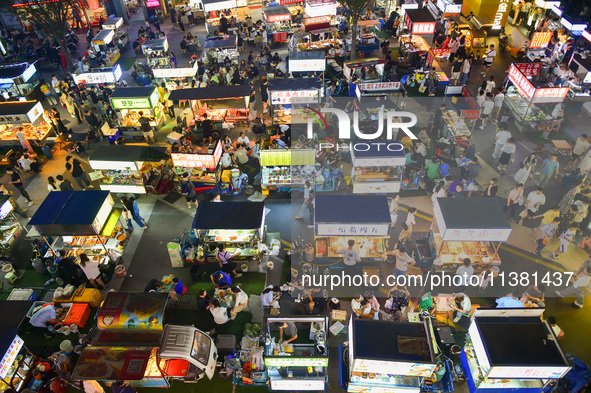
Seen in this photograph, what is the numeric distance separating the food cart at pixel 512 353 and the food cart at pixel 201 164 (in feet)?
39.9

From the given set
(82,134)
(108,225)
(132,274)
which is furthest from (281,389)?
(82,134)

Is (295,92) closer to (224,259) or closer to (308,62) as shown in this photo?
(308,62)

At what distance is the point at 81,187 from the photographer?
18844 millimetres

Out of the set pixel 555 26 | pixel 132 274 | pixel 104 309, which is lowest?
pixel 132 274

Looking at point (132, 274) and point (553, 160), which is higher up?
point (553, 160)

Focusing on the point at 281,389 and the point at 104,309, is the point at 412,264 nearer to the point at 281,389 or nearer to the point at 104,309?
the point at 281,389

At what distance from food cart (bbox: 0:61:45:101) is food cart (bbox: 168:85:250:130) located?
36.9 feet

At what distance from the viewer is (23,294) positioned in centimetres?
1391

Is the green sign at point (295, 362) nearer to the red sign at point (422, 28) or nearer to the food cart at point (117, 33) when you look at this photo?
the red sign at point (422, 28)

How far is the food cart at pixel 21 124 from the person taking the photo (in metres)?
21.2

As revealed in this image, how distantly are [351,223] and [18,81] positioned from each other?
2442 centimetres

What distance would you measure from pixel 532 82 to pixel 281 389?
18.7 metres

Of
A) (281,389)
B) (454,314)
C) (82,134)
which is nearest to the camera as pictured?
(281,389)

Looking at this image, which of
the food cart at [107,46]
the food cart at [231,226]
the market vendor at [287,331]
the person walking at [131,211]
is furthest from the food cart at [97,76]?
the market vendor at [287,331]
